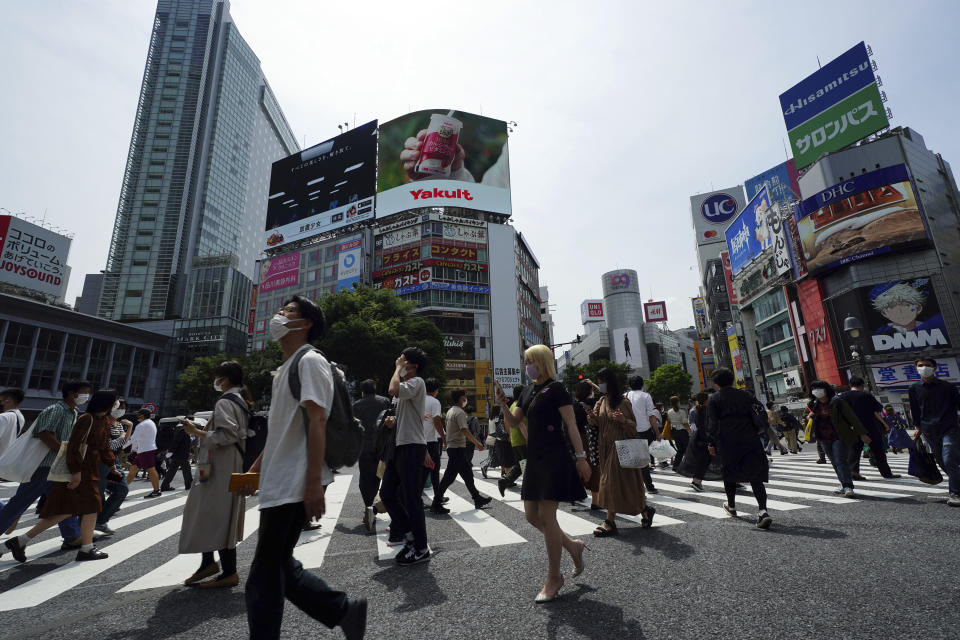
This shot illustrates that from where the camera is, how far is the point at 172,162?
69125 millimetres

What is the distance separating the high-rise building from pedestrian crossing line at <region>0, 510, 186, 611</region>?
58.9 m

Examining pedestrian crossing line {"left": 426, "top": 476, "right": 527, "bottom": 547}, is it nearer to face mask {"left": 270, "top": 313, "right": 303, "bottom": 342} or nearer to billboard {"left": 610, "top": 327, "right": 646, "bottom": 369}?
face mask {"left": 270, "top": 313, "right": 303, "bottom": 342}

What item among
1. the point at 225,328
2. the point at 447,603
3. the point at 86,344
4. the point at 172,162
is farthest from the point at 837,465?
the point at 172,162

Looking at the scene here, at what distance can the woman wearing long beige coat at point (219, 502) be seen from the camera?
328 centimetres

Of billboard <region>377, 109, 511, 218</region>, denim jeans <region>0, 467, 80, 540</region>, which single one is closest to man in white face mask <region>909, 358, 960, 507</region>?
denim jeans <region>0, 467, 80, 540</region>

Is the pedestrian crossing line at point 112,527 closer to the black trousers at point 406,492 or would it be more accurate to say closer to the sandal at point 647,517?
the black trousers at point 406,492

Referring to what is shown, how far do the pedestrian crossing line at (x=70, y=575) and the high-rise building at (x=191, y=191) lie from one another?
5887cm

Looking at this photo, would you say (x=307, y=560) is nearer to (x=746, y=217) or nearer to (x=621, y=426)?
(x=621, y=426)

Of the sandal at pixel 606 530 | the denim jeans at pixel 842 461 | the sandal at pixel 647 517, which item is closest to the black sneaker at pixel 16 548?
the sandal at pixel 606 530

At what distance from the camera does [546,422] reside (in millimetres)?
3107

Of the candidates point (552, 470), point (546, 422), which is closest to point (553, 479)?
point (552, 470)

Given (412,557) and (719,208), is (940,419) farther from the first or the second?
(719,208)

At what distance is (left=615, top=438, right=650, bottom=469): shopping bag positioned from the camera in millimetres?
4555

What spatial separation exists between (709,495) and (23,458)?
839 cm
